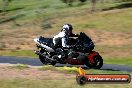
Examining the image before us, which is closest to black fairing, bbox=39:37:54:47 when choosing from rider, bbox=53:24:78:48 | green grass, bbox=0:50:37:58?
rider, bbox=53:24:78:48

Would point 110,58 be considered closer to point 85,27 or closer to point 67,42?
point 67,42

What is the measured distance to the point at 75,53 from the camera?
77.3 ft

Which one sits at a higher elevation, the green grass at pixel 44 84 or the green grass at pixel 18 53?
the green grass at pixel 44 84

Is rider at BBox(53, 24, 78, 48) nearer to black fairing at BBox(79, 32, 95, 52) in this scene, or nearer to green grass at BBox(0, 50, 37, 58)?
black fairing at BBox(79, 32, 95, 52)

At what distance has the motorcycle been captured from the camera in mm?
23203

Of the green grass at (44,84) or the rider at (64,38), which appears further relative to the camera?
the rider at (64,38)

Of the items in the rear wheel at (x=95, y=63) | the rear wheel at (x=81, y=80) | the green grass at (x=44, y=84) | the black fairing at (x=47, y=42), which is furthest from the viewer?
the black fairing at (x=47, y=42)

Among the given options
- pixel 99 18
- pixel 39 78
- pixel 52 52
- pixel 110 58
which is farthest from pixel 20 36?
pixel 39 78

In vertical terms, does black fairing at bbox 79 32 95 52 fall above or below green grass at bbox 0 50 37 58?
above

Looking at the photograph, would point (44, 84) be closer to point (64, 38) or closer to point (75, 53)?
point (64, 38)

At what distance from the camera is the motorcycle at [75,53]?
76.1ft

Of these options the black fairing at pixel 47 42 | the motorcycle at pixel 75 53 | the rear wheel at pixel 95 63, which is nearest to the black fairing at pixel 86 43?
the motorcycle at pixel 75 53

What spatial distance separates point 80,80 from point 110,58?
19.6 meters

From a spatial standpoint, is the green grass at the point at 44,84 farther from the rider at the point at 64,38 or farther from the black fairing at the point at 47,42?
the black fairing at the point at 47,42
